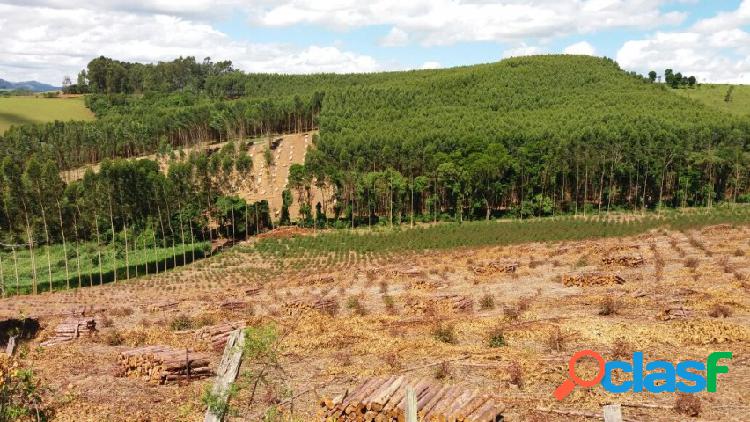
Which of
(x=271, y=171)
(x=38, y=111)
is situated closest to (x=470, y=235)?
(x=271, y=171)

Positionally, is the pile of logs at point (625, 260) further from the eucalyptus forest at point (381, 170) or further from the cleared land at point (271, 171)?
the cleared land at point (271, 171)

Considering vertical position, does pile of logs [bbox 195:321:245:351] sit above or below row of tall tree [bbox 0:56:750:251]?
below

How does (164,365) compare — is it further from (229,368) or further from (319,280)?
(319,280)

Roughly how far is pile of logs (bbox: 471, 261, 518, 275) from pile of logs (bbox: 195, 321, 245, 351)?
720 inches

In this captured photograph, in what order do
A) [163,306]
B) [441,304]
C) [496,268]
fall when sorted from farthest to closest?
[496,268] → [163,306] → [441,304]

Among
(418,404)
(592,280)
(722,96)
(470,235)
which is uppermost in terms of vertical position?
(722,96)

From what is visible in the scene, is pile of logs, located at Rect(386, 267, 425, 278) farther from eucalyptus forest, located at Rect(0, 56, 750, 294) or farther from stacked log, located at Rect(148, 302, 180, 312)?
eucalyptus forest, located at Rect(0, 56, 750, 294)

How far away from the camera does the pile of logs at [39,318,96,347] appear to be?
1040 inches

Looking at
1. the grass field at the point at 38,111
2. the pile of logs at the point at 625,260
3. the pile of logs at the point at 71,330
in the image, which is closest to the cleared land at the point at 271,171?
the grass field at the point at 38,111

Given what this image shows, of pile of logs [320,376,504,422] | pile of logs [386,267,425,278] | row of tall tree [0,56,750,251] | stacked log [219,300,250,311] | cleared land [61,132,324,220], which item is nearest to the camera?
pile of logs [320,376,504,422]

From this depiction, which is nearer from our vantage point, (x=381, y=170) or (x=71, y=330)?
(x=71, y=330)

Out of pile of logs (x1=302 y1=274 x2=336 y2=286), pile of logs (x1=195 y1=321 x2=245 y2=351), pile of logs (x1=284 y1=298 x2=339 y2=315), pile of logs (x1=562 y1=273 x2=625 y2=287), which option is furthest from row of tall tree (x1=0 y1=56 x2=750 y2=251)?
pile of logs (x1=562 y1=273 x2=625 y2=287)

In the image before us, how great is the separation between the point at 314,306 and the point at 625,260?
20.1m

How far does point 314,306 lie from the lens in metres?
30.8
